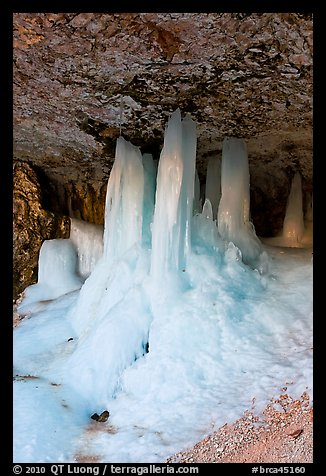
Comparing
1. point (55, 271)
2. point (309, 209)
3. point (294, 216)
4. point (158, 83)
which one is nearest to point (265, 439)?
point (158, 83)

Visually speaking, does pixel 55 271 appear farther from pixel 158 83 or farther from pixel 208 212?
pixel 158 83

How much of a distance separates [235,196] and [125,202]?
1813mm

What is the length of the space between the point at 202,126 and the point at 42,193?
14.4ft

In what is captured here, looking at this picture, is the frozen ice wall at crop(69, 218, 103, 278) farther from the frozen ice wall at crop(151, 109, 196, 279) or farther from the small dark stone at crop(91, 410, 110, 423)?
the small dark stone at crop(91, 410, 110, 423)

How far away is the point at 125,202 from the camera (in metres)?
7.31

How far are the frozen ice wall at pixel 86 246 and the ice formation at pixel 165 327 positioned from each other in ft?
5.45

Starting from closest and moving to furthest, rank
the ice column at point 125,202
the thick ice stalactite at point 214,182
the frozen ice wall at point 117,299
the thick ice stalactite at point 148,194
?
the frozen ice wall at point 117,299
the ice column at point 125,202
the thick ice stalactite at point 148,194
the thick ice stalactite at point 214,182

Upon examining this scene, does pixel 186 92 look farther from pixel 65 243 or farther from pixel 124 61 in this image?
pixel 65 243

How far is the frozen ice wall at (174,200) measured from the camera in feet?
20.1

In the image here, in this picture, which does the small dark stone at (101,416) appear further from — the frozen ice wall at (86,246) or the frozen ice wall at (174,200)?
the frozen ice wall at (86,246)

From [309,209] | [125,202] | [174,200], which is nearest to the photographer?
[174,200]

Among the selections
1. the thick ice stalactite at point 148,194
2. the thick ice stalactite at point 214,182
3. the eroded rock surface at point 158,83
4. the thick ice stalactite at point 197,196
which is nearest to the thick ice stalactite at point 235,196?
the eroded rock surface at point 158,83

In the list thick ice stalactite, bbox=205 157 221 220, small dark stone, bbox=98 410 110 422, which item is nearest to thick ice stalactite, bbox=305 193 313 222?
thick ice stalactite, bbox=205 157 221 220
